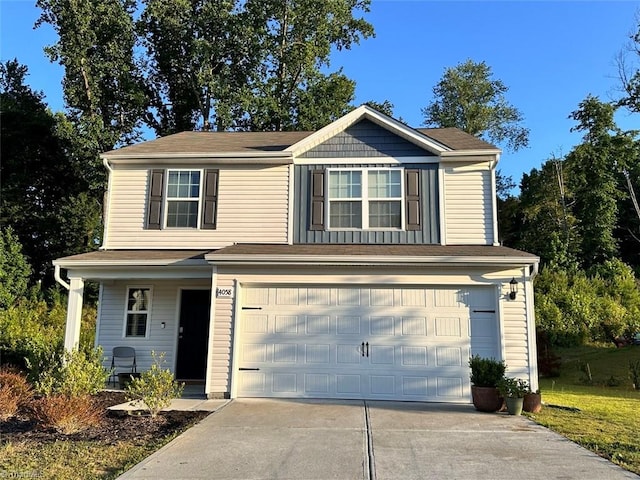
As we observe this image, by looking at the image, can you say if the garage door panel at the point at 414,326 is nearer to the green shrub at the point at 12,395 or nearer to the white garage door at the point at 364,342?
the white garage door at the point at 364,342

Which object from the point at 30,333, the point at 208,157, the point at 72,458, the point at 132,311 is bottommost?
the point at 72,458

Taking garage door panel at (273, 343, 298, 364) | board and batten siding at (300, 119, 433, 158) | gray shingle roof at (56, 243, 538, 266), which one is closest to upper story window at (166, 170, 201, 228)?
gray shingle roof at (56, 243, 538, 266)

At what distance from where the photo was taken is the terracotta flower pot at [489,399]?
26.6ft

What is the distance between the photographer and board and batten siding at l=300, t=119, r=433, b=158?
11.3 m

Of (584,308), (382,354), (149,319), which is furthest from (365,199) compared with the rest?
(584,308)

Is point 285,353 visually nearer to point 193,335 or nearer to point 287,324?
point 287,324

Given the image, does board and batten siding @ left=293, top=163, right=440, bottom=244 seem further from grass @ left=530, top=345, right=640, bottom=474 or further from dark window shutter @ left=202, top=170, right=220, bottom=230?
grass @ left=530, top=345, right=640, bottom=474

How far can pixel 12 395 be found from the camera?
310 inches

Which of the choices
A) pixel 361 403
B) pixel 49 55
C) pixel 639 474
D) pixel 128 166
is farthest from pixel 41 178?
pixel 639 474

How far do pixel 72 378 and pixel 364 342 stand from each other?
195 inches

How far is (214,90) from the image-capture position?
2345 centimetres

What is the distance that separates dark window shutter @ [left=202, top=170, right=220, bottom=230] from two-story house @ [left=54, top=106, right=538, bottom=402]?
0.11 ft

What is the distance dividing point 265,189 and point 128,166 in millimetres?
3341

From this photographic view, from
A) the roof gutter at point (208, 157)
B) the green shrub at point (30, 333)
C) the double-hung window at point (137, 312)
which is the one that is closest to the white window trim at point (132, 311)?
the double-hung window at point (137, 312)
